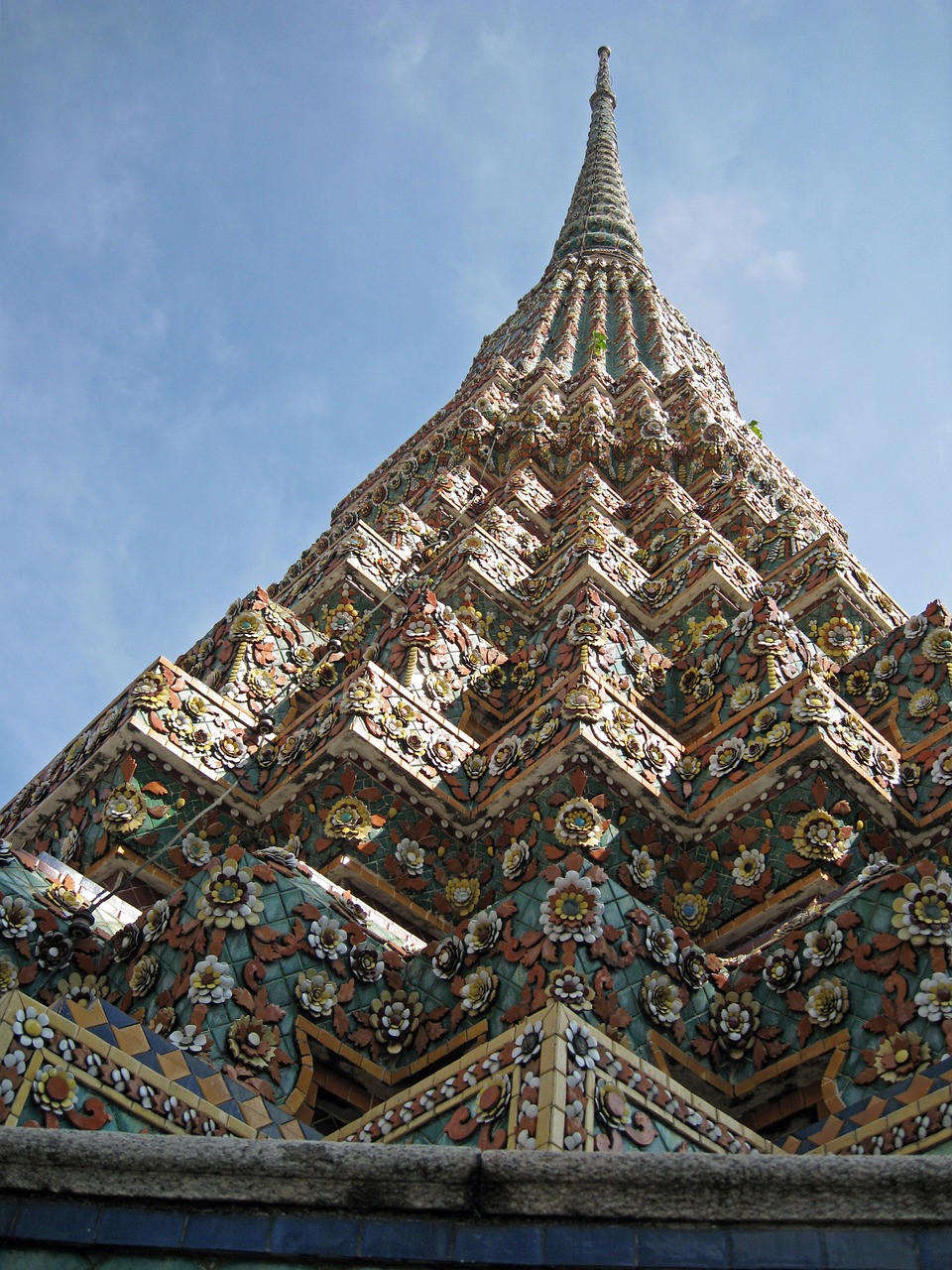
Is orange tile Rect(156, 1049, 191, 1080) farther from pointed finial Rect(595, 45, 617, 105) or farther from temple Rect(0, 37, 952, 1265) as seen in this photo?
pointed finial Rect(595, 45, 617, 105)

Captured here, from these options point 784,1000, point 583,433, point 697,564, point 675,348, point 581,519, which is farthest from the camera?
point 675,348

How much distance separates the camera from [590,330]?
31047 mm

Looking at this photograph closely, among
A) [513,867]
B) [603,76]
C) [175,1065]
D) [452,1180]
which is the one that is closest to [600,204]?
[603,76]

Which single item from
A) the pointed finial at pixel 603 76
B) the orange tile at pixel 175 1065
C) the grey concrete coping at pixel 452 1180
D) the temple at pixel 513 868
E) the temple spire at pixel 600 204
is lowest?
the grey concrete coping at pixel 452 1180

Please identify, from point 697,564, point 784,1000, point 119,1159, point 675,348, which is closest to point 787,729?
point 784,1000

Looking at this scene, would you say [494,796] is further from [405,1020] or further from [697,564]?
[697,564]

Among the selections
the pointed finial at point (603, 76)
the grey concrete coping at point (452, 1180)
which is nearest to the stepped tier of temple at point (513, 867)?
the grey concrete coping at point (452, 1180)

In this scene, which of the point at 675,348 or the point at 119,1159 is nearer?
the point at 119,1159

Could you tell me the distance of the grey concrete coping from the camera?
3734 mm

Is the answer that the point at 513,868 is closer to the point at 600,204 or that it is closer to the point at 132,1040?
the point at 132,1040

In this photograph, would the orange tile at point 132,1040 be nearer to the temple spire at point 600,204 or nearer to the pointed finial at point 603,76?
the temple spire at point 600,204

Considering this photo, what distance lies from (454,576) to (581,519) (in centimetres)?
241

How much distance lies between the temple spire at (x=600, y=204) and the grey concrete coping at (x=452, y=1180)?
122ft

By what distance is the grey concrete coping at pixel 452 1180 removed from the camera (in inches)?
147
